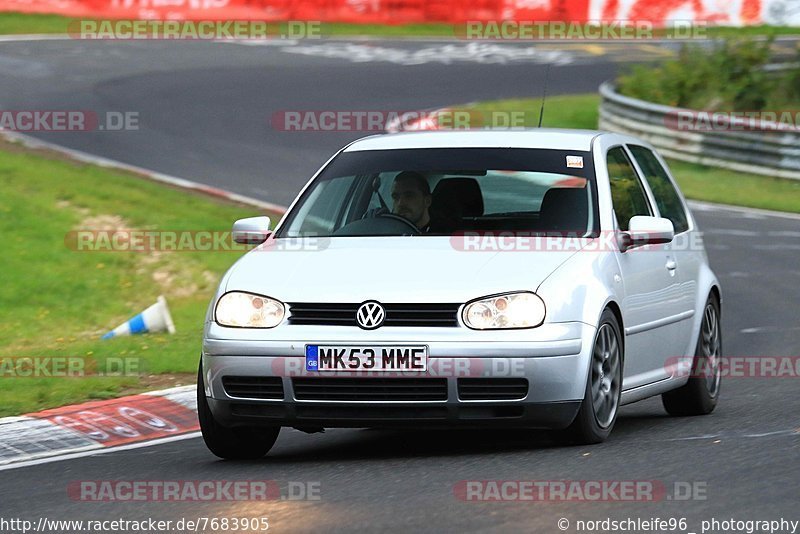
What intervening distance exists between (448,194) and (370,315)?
143cm

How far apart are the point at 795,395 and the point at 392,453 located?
3151mm

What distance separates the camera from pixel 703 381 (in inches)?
370

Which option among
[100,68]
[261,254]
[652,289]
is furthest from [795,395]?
[100,68]

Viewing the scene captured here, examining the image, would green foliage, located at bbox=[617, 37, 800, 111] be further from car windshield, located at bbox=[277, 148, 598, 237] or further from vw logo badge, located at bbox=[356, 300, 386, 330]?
vw logo badge, located at bbox=[356, 300, 386, 330]

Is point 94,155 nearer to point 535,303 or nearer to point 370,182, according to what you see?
point 370,182

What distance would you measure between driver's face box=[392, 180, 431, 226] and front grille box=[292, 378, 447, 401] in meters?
1.38

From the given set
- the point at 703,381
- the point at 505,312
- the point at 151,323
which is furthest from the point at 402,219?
the point at 151,323

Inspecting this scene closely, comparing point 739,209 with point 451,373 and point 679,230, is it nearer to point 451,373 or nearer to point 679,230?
point 679,230

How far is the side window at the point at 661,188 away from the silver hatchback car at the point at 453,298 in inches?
8.4

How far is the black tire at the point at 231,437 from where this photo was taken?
788 centimetres

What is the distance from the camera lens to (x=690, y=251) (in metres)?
9.46

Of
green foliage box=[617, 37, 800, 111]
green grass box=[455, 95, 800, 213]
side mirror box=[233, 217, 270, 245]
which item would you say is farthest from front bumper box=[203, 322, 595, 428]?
green foliage box=[617, 37, 800, 111]

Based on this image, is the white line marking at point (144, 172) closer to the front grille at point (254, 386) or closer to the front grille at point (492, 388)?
the front grille at point (254, 386)

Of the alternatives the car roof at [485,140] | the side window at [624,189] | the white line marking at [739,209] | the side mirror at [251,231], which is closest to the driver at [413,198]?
the car roof at [485,140]
